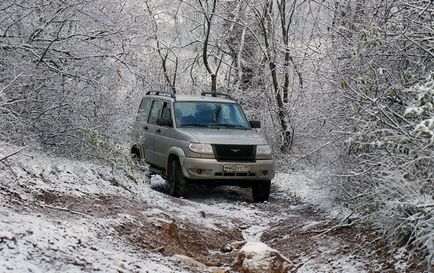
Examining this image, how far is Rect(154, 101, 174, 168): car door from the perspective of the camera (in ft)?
39.3

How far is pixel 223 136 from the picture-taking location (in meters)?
11.3

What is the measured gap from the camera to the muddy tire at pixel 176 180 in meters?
11.3

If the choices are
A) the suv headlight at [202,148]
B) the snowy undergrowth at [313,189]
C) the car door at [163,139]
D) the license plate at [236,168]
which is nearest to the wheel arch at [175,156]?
the car door at [163,139]

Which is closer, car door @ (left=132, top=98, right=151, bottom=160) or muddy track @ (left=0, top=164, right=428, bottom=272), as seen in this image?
muddy track @ (left=0, top=164, right=428, bottom=272)

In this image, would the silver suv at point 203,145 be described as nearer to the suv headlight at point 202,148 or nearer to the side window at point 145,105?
the suv headlight at point 202,148

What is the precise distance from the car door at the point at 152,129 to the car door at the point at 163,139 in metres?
0.13

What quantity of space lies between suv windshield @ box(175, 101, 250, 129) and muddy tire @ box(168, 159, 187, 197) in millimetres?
920

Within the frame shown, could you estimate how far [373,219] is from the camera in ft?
24.0

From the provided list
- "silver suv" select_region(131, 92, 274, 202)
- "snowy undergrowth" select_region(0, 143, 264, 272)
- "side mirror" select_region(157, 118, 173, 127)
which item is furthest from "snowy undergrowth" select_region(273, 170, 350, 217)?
"side mirror" select_region(157, 118, 173, 127)

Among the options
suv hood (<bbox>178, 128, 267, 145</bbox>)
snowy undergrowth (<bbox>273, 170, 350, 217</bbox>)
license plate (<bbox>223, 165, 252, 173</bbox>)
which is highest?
suv hood (<bbox>178, 128, 267, 145</bbox>)

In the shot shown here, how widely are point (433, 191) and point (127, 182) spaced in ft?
20.6

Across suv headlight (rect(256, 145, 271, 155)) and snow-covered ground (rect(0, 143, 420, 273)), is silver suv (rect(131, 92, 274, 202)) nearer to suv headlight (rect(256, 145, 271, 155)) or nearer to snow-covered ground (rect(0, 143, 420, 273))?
suv headlight (rect(256, 145, 271, 155))

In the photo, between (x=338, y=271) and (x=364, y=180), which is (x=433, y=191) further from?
(x=364, y=180)

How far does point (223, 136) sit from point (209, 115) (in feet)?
4.05
